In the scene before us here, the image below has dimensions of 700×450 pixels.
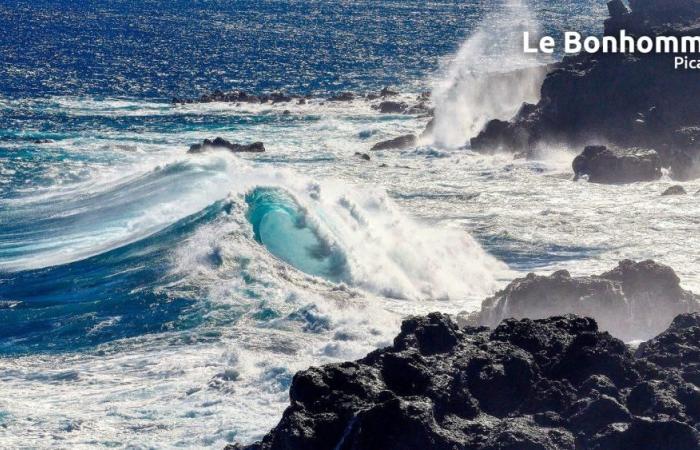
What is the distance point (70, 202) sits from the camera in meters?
41.5

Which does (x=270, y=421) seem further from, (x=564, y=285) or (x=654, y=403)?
(x=564, y=285)

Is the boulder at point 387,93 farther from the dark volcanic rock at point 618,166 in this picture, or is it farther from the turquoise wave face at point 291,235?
the turquoise wave face at point 291,235

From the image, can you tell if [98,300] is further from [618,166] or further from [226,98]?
[226,98]

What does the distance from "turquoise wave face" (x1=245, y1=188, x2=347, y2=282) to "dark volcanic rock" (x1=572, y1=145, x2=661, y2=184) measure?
Result: 14264 mm

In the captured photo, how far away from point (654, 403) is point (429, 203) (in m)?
25.0

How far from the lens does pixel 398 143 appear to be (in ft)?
180

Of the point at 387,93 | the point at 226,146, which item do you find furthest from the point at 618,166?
the point at 387,93

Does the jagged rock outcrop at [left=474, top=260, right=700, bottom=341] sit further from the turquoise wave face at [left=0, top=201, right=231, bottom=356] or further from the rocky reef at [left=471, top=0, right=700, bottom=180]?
the rocky reef at [left=471, top=0, right=700, bottom=180]

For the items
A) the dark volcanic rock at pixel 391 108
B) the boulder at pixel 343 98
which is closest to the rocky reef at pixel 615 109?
the dark volcanic rock at pixel 391 108

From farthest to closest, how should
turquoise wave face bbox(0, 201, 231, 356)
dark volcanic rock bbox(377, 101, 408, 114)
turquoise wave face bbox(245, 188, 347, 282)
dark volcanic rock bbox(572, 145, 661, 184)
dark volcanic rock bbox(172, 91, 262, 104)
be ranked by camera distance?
dark volcanic rock bbox(172, 91, 262, 104) → dark volcanic rock bbox(377, 101, 408, 114) → dark volcanic rock bbox(572, 145, 661, 184) → turquoise wave face bbox(245, 188, 347, 282) → turquoise wave face bbox(0, 201, 231, 356)

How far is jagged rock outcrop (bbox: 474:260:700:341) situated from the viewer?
988 inches

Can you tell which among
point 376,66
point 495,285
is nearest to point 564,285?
point 495,285

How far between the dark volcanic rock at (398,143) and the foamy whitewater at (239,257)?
69cm

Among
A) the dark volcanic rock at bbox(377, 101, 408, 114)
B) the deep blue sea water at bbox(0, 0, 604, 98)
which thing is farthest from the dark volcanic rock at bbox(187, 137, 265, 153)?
the deep blue sea water at bbox(0, 0, 604, 98)
